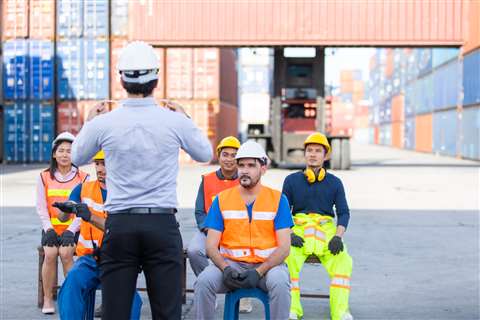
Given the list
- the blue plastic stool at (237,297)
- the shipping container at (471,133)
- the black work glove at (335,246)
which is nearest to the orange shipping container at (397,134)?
the shipping container at (471,133)

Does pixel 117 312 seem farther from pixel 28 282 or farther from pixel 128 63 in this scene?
pixel 28 282

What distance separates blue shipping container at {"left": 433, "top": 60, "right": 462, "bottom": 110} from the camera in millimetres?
39844

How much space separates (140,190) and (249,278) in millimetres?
1145

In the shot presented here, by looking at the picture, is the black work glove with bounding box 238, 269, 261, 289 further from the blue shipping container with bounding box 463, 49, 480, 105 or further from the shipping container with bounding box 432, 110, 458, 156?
the shipping container with bounding box 432, 110, 458, 156

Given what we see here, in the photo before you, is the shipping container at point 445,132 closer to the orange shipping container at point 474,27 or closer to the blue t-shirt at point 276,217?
the orange shipping container at point 474,27

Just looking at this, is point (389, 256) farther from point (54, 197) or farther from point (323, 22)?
point (323, 22)

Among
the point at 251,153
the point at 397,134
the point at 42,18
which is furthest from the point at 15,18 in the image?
the point at 397,134

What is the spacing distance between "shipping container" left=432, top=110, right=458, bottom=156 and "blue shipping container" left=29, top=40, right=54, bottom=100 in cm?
2188

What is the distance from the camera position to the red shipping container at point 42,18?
3006cm

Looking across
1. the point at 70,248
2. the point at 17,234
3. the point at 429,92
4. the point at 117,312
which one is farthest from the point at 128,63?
the point at 429,92

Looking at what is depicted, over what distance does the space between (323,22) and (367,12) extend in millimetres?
1507

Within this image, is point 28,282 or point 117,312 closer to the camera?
point 117,312

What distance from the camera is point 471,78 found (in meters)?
35.5

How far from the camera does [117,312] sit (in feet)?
11.9
